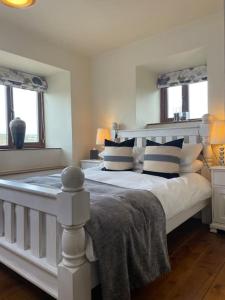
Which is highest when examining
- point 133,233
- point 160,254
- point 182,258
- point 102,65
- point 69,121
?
point 102,65

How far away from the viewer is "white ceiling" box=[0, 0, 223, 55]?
8.38 ft

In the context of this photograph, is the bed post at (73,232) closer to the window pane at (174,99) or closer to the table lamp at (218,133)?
the table lamp at (218,133)

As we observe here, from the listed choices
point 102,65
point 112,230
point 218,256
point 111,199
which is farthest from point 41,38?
point 218,256

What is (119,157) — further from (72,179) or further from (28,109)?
(28,109)

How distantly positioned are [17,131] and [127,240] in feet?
8.35

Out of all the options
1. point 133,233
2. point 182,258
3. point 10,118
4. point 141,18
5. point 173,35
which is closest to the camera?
point 133,233

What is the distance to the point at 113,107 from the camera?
3.77 meters

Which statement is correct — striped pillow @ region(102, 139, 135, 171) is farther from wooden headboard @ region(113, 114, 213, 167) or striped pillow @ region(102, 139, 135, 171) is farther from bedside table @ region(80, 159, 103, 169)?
bedside table @ region(80, 159, 103, 169)

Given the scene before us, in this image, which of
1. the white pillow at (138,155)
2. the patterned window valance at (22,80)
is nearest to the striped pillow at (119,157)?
the white pillow at (138,155)

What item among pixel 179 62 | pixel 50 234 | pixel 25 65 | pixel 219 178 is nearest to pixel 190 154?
pixel 219 178

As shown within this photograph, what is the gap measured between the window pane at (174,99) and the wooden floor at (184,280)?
77.4 inches

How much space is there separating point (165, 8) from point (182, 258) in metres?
2.51

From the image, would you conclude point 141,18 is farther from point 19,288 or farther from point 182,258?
point 19,288

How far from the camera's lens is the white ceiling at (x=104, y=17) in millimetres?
2555
